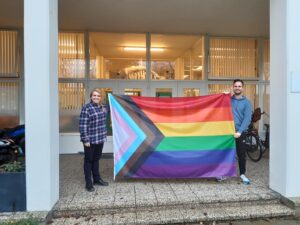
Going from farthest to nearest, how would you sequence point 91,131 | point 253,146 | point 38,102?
point 253,146, point 91,131, point 38,102

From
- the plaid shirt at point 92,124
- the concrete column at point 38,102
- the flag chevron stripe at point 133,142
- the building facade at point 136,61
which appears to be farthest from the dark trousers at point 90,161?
the building facade at point 136,61

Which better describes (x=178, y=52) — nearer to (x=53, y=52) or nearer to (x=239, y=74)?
(x=239, y=74)

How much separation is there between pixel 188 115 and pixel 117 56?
4031 mm

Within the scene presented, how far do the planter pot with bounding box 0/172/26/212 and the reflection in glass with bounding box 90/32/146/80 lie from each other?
458 centimetres

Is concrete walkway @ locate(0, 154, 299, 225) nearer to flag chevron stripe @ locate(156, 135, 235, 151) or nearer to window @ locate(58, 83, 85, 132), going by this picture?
flag chevron stripe @ locate(156, 135, 235, 151)

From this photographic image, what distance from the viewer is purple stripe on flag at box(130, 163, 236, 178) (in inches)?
180

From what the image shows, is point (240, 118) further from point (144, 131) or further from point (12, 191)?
point (12, 191)

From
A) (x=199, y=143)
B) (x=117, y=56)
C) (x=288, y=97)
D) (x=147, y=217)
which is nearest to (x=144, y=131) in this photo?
(x=199, y=143)

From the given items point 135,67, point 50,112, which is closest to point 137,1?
point 135,67

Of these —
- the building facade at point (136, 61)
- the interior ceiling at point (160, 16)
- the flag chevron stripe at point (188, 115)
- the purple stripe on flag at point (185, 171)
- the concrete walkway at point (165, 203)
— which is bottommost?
the concrete walkway at point (165, 203)

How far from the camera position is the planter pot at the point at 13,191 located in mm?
3498

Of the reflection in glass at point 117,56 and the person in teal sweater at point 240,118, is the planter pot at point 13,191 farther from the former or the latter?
the reflection in glass at point 117,56

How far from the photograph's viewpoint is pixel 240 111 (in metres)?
4.75

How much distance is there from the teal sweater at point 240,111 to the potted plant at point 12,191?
3.40m
